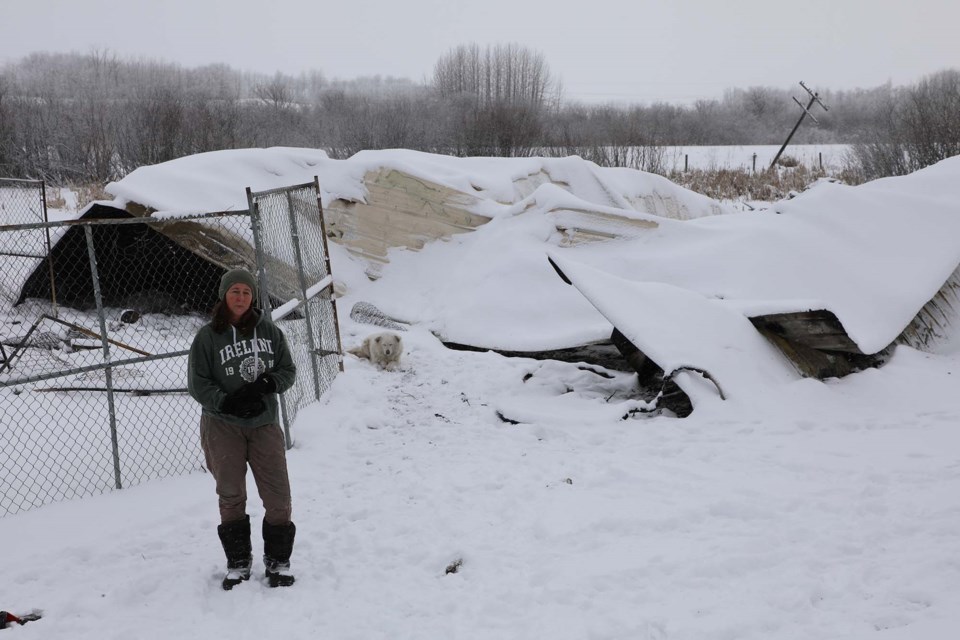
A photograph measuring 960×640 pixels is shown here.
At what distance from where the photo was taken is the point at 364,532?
461 centimetres

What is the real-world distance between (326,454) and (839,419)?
447cm

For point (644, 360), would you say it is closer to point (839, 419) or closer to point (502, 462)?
point (839, 419)

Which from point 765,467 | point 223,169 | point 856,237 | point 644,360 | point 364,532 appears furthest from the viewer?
point 223,169

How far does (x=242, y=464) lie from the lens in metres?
3.93

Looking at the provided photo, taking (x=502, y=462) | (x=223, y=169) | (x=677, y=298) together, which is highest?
(x=223, y=169)

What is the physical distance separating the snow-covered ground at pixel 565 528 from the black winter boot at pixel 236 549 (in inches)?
3.5

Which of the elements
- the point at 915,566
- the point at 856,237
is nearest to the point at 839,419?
the point at 915,566

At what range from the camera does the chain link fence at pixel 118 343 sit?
5.58 meters

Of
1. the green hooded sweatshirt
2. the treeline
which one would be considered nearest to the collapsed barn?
the green hooded sweatshirt

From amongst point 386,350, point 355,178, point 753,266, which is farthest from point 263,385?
point 355,178

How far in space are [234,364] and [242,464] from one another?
0.55 meters

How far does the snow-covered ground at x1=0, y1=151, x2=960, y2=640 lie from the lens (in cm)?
354

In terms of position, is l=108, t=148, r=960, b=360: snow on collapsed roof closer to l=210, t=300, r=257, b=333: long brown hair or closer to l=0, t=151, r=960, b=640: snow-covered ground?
l=0, t=151, r=960, b=640: snow-covered ground

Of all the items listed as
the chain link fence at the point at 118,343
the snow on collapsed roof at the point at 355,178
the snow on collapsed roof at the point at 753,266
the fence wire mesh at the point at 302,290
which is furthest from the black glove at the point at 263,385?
the snow on collapsed roof at the point at 355,178
